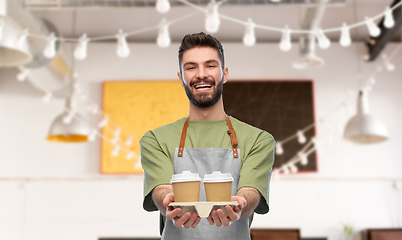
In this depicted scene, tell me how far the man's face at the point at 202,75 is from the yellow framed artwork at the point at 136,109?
5272 mm

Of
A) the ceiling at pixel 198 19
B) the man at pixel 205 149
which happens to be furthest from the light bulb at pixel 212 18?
the ceiling at pixel 198 19

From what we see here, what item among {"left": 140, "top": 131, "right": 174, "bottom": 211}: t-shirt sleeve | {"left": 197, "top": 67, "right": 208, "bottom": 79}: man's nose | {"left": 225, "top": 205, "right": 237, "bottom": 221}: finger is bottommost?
{"left": 225, "top": 205, "right": 237, "bottom": 221}: finger

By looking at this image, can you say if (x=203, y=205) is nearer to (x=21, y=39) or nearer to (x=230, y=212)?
(x=230, y=212)

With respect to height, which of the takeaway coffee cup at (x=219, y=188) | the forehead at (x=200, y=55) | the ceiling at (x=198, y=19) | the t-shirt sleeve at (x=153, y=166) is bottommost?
the takeaway coffee cup at (x=219, y=188)

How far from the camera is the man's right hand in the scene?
1161 mm

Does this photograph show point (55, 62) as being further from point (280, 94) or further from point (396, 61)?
point (396, 61)

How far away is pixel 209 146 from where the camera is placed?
143 centimetres

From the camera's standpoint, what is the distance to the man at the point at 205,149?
137 centimetres

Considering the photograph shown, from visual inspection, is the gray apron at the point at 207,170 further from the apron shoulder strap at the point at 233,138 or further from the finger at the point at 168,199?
the finger at the point at 168,199

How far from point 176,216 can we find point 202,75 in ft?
1.46

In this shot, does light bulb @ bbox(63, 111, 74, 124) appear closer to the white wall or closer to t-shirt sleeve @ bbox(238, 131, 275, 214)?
the white wall

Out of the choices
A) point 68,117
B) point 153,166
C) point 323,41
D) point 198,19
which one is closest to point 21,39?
point 68,117

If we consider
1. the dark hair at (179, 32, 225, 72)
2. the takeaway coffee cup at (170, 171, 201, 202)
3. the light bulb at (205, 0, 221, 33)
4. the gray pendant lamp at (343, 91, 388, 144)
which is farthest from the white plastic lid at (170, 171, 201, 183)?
the gray pendant lamp at (343, 91, 388, 144)

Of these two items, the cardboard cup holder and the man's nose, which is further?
the man's nose
